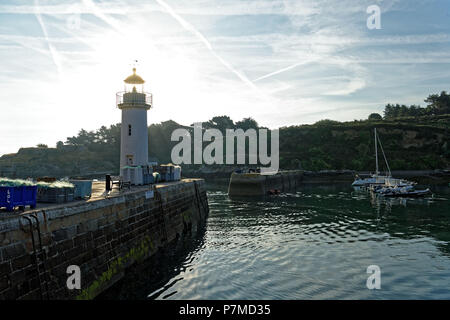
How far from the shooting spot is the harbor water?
Result: 13938mm

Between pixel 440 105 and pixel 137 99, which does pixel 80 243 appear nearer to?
pixel 137 99

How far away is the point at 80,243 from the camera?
41.0 ft

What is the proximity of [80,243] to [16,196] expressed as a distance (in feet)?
9.18

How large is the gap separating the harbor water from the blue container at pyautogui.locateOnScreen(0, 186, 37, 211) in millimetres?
4685

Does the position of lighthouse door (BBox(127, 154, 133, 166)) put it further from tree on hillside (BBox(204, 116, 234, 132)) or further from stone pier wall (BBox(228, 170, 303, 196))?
tree on hillside (BBox(204, 116, 234, 132))

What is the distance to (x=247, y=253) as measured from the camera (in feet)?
64.5

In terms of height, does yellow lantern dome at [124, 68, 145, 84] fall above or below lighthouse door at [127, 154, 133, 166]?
above

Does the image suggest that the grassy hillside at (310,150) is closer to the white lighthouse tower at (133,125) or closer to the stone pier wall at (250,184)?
the stone pier wall at (250,184)

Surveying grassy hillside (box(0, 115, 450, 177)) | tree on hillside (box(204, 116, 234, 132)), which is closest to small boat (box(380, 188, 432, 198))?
grassy hillside (box(0, 115, 450, 177))

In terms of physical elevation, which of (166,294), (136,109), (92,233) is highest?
(136,109)

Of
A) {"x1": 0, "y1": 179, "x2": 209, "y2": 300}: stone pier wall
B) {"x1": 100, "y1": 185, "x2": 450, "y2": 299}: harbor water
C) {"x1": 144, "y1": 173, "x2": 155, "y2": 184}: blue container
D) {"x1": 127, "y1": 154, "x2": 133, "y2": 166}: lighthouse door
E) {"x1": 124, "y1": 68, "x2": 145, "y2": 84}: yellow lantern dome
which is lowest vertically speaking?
{"x1": 100, "y1": 185, "x2": 450, "y2": 299}: harbor water
